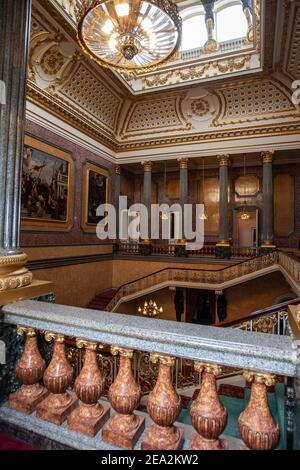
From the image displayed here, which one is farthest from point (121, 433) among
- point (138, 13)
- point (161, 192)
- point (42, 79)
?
point (161, 192)

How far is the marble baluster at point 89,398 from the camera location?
140 cm

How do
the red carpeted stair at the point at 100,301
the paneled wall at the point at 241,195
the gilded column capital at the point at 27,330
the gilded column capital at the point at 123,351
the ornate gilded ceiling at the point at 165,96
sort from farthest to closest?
the paneled wall at the point at 241,195 → the red carpeted stair at the point at 100,301 → the ornate gilded ceiling at the point at 165,96 → the gilded column capital at the point at 27,330 → the gilded column capital at the point at 123,351

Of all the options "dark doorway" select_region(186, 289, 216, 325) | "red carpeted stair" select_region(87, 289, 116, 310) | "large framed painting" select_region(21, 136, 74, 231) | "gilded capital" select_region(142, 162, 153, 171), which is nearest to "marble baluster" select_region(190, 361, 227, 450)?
"large framed painting" select_region(21, 136, 74, 231)

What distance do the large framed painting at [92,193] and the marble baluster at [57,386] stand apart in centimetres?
969

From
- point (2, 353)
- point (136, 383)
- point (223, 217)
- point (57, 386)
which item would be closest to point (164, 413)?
point (136, 383)

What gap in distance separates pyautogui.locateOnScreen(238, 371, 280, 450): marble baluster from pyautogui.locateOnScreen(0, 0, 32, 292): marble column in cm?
160

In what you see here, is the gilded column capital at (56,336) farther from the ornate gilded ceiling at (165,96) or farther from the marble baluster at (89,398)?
the ornate gilded ceiling at (165,96)

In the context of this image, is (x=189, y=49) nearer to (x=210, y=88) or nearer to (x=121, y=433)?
(x=210, y=88)

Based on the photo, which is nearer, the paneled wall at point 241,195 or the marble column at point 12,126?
the marble column at point 12,126

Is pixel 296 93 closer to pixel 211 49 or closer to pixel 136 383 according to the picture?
pixel 211 49

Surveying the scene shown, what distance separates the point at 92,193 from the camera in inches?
455

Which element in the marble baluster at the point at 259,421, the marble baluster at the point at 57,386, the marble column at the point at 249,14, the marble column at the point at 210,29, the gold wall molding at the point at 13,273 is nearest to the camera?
the marble baluster at the point at 259,421

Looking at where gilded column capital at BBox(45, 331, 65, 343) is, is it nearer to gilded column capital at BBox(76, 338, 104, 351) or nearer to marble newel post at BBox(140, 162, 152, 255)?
gilded column capital at BBox(76, 338, 104, 351)

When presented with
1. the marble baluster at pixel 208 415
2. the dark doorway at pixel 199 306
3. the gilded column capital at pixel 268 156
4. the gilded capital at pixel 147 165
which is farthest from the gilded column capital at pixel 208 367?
the gilded capital at pixel 147 165
